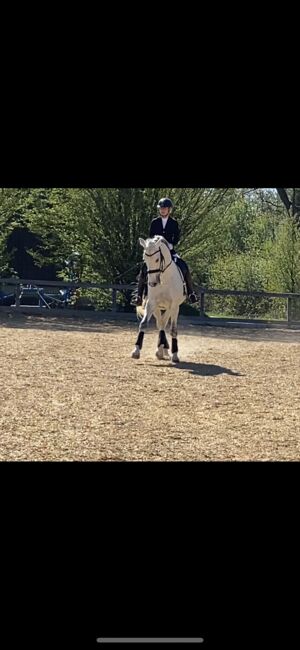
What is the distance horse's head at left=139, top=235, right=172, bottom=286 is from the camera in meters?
10.7

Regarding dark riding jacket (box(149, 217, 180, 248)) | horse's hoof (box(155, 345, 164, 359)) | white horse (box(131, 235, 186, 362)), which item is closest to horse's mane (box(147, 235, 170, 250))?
white horse (box(131, 235, 186, 362))

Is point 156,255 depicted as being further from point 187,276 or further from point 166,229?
point 187,276

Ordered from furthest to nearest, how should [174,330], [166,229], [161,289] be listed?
[174,330] < [161,289] < [166,229]

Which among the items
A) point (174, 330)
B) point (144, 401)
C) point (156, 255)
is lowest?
point (144, 401)

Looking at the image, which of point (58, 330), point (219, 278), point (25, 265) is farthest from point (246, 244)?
point (58, 330)

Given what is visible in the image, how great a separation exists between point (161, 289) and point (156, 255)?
2.45 feet

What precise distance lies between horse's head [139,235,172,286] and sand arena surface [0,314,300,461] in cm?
123

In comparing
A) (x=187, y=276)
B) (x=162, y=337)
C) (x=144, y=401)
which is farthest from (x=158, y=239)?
(x=144, y=401)

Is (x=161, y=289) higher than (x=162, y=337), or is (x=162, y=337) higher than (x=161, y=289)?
(x=161, y=289)

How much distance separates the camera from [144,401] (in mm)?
8539

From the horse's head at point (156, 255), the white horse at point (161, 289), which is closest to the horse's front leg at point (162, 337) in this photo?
the white horse at point (161, 289)

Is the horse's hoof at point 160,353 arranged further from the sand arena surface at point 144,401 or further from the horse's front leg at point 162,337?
the sand arena surface at point 144,401

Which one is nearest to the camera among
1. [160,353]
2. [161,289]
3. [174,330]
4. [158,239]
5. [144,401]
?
[144,401]

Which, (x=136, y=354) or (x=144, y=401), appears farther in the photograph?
(x=136, y=354)
